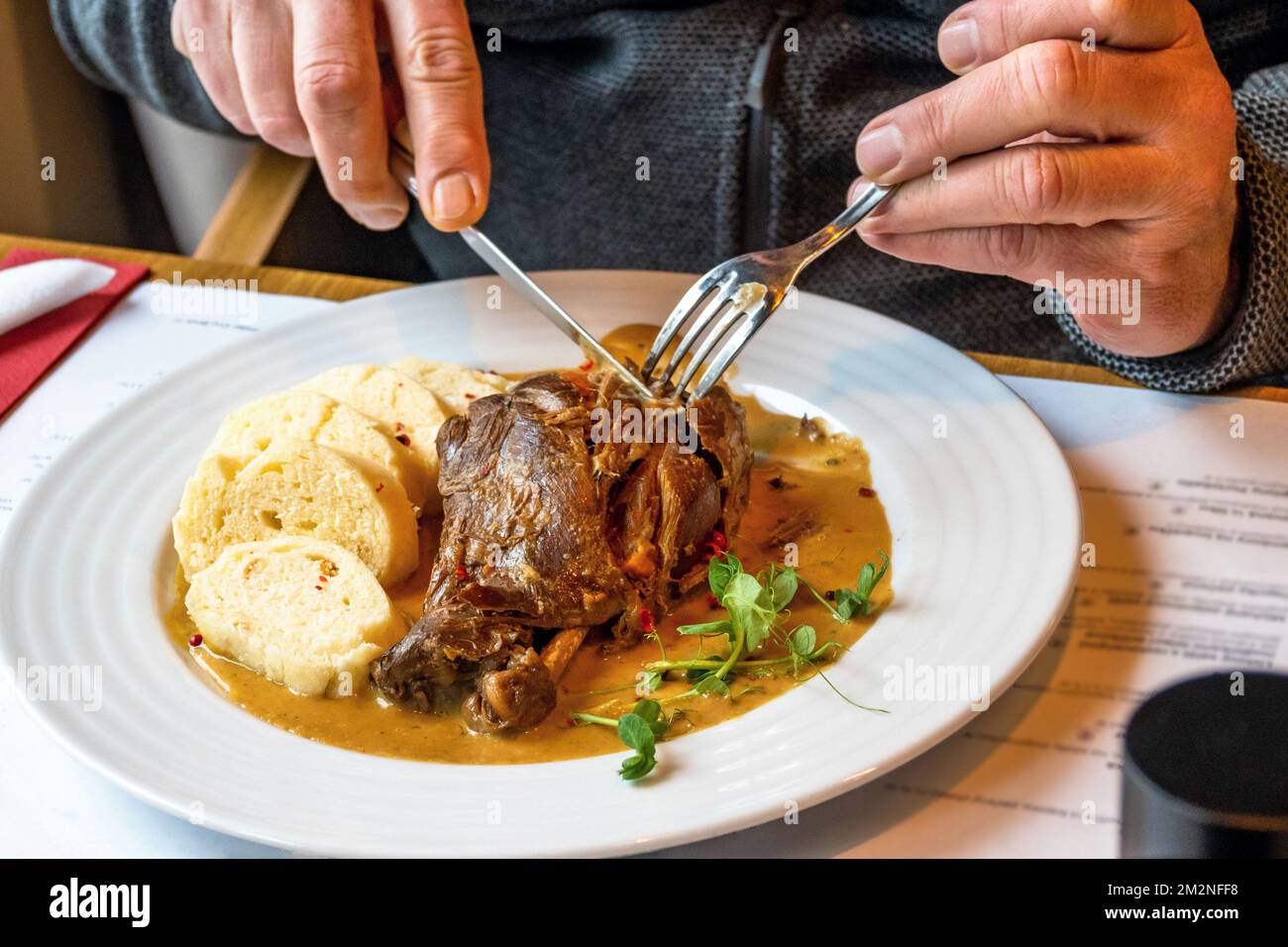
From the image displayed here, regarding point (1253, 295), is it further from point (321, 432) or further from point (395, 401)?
point (321, 432)

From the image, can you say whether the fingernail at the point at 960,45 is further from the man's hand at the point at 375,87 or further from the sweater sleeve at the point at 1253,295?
the man's hand at the point at 375,87

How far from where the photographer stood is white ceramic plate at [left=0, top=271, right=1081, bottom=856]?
137 centimetres

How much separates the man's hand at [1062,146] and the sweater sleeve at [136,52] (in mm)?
1933

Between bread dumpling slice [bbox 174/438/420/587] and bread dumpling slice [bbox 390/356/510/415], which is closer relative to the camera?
bread dumpling slice [bbox 174/438/420/587]

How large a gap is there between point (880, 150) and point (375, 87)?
2.77ft

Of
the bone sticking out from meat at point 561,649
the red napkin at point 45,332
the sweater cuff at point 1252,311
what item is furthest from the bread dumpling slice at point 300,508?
the sweater cuff at point 1252,311

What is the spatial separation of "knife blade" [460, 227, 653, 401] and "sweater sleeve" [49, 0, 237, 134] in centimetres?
135

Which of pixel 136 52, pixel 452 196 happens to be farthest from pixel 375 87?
pixel 136 52

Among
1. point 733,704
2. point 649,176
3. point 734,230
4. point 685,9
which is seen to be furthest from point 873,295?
point 733,704

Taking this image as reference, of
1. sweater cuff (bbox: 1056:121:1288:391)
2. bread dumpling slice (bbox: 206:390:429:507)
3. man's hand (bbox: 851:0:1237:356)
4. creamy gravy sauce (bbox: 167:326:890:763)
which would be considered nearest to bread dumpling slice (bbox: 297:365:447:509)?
bread dumpling slice (bbox: 206:390:429:507)

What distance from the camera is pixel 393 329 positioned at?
2459mm

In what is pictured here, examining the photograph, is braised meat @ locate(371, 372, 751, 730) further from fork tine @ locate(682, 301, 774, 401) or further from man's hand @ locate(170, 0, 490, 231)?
man's hand @ locate(170, 0, 490, 231)

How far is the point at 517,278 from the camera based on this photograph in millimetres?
2107

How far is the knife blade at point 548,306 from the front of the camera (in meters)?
2.02
